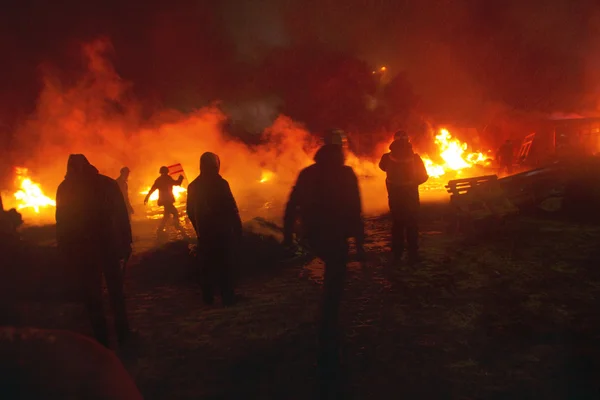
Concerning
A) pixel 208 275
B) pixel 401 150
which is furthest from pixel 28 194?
pixel 401 150

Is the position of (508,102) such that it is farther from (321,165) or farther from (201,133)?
(321,165)

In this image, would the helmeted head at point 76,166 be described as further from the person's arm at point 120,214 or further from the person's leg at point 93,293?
the person's leg at point 93,293

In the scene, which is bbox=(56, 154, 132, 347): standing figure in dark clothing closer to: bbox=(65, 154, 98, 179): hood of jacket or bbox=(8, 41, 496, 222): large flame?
bbox=(65, 154, 98, 179): hood of jacket

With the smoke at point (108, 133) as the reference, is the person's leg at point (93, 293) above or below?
below

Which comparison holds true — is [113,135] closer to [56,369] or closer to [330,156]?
[330,156]

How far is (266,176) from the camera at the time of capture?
26.4m

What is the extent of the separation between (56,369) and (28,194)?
22.3 m

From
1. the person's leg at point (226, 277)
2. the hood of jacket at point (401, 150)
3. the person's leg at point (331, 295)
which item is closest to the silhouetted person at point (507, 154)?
the hood of jacket at point (401, 150)

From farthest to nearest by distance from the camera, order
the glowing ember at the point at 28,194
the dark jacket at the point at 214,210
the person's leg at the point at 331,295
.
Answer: the glowing ember at the point at 28,194 → the dark jacket at the point at 214,210 → the person's leg at the point at 331,295

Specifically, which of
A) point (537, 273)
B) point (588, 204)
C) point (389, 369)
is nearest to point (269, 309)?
point (389, 369)

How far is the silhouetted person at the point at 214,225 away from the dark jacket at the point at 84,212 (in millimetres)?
1208

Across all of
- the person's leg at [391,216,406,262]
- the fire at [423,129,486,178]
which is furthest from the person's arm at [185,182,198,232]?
the fire at [423,129,486,178]

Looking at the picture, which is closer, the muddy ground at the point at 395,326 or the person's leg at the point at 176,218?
the muddy ground at the point at 395,326

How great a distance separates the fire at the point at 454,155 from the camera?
24406 mm
